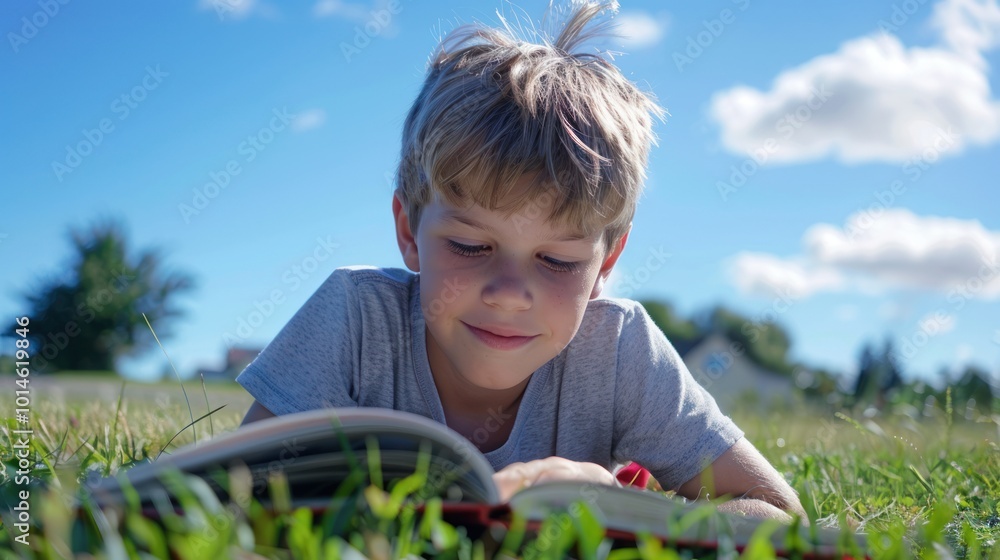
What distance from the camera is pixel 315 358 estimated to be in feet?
9.15

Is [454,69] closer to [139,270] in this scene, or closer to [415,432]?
[415,432]

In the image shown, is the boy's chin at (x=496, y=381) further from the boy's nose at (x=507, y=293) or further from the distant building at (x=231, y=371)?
the distant building at (x=231, y=371)

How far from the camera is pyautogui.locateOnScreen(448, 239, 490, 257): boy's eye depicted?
8.13 ft

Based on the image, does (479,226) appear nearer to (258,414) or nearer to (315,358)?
(315,358)

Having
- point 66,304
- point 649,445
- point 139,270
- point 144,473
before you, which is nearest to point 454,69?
point 649,445

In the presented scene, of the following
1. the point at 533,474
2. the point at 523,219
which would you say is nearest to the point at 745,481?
the point at 523,219

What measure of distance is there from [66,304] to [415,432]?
1361 inches

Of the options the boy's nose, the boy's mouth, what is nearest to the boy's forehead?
the boy's nose

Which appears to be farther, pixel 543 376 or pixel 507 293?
pixel 543 376

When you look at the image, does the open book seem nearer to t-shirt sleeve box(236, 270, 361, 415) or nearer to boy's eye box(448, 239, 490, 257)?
boy's eye box(448, 239, 490, 257)

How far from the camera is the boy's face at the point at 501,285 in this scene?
2445mm

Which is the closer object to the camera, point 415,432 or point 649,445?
point 415,432

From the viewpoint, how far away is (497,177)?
253 centimetres

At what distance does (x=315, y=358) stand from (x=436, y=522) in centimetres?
181
